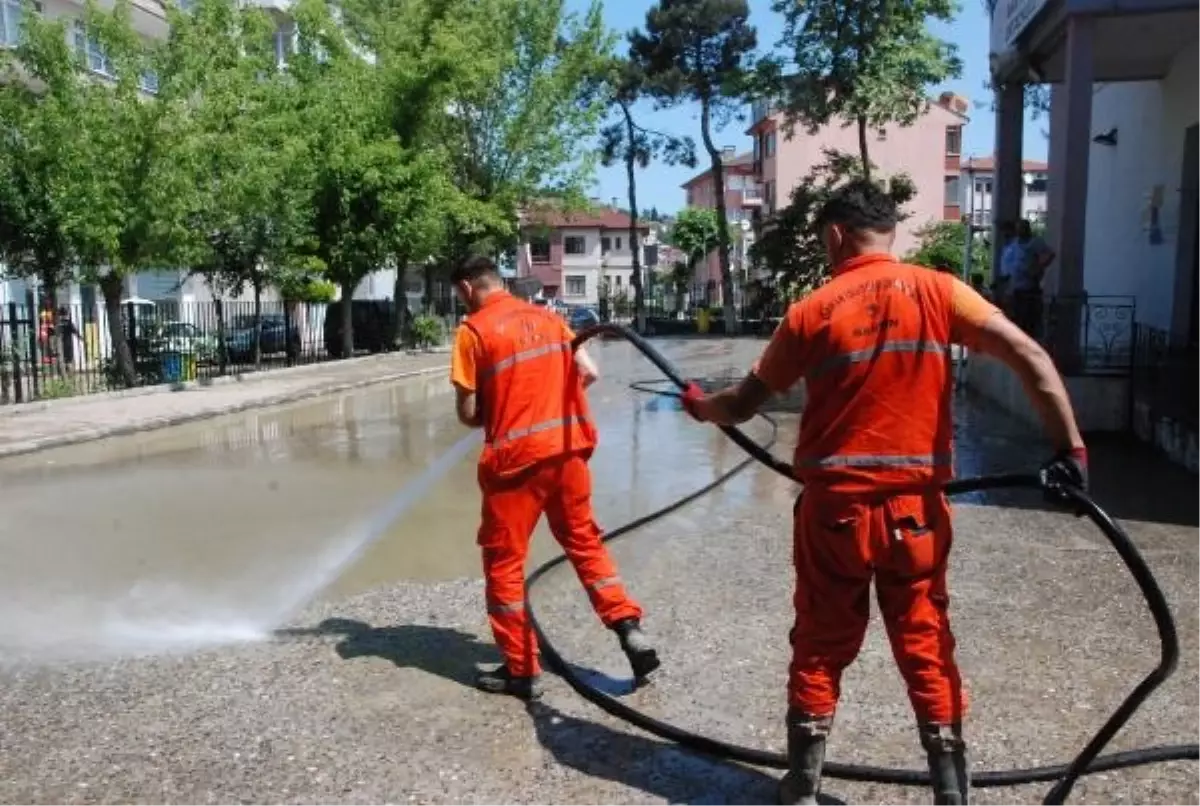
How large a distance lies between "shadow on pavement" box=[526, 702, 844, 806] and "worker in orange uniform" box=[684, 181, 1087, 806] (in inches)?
19.1

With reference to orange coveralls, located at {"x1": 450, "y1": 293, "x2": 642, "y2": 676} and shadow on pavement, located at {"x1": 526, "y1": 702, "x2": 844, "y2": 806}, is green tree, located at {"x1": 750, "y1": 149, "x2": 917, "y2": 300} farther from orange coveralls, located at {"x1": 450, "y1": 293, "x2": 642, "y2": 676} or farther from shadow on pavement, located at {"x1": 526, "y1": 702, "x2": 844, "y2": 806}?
shadow on pavement, located at {"x1": 526, "y1": 702, "x2": 844, "y2": 806}

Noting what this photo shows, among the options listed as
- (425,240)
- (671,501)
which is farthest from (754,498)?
(425,240)

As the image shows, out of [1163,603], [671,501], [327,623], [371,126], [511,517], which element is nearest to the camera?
[1163,603]

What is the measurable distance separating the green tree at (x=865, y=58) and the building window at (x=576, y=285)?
52388 millimetres

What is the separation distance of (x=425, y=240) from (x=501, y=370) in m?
22.7

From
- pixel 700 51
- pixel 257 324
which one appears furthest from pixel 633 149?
pixel 257 324

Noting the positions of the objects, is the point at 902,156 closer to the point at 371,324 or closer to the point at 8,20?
the point at 371,324

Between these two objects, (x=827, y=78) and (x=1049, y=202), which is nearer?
(x=1049, y=202)

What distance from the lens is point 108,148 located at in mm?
16891

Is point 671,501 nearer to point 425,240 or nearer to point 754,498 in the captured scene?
point 754,498

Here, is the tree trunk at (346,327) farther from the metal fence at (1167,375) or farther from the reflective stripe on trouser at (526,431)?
the reflective stripe on trouser at (526,431)

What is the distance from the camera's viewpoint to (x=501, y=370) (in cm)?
429

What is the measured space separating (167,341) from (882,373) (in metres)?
20.0

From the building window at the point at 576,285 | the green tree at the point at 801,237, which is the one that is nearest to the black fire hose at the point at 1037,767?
the green tree at the point at 801,237
